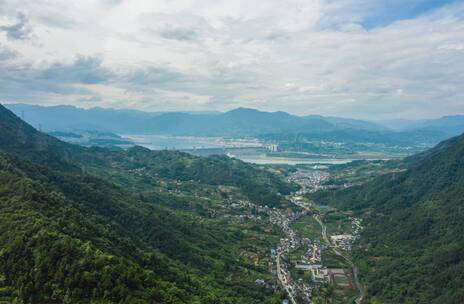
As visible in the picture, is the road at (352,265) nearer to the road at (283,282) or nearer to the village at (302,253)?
the village at (302,253)

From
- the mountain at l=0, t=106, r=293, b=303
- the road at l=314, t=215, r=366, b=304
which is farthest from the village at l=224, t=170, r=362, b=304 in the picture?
the mountain at l=0, t=106, r=293, b=303

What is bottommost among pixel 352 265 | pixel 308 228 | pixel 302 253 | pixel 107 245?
pixel 352 265

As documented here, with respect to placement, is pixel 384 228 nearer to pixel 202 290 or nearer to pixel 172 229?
pixel 172 229

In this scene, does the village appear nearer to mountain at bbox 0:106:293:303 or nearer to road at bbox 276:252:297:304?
road at bbox 276:252:297:304

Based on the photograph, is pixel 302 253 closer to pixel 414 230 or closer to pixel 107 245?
pixel 414 230

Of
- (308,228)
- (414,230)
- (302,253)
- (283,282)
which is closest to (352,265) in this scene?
(302,253)
